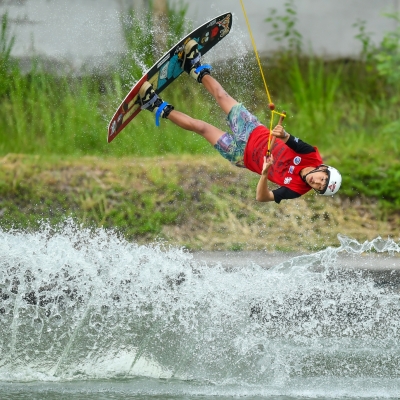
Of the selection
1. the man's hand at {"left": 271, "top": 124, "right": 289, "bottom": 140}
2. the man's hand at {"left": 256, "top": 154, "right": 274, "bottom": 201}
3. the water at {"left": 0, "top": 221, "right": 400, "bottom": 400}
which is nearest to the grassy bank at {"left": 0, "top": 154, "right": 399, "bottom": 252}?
the water at {"left": 0, "top": 221, "right": 400, "bottom": 400}

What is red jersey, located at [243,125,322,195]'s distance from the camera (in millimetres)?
5461

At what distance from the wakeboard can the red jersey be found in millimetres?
792

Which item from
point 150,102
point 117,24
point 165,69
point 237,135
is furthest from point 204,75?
point 117,24

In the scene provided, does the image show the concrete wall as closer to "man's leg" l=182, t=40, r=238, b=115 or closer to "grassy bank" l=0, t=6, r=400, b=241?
"grassy bank" l=0, t=6, r=400, b=241

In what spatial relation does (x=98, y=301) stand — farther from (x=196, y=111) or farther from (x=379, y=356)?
(x=196, y=111)

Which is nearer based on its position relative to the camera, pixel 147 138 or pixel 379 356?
pixel 379 356

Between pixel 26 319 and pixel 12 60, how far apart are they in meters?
3.76

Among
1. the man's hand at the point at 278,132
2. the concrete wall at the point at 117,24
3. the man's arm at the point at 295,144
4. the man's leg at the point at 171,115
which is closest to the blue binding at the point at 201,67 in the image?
the man's leg at the point at 171,115

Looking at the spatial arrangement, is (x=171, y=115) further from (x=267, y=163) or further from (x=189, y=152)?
(x=189, y=152)

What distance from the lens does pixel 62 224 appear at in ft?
26.3

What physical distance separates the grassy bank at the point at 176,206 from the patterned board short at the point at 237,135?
2.21 metres

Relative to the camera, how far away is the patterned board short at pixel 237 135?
5.68 meters

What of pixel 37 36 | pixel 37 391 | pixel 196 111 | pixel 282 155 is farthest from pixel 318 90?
pixel 37 391

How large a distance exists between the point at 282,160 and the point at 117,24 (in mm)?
4118
